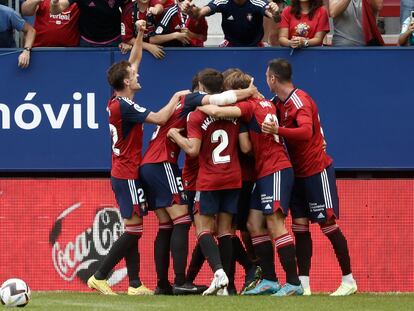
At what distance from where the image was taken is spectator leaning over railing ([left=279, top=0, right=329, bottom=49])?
47.6 ft

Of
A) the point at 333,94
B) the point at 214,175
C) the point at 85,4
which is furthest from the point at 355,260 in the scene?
the point at 85,4

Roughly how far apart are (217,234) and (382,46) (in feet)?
11.0

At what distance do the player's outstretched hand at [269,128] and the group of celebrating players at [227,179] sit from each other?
1 centimetres

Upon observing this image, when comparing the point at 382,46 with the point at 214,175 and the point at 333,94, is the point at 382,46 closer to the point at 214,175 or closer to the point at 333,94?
the point at 333,94

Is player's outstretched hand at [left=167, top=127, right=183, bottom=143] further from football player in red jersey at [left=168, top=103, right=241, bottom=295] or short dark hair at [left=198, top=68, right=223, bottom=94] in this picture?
short dark hair at [left=198, top=68, right=223, bottom=94]

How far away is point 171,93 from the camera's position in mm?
14750

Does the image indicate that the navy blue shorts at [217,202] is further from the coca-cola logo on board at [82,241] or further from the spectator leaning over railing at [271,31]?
the spectator leaning over railing at [271,31]

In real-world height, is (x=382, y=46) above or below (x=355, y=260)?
above

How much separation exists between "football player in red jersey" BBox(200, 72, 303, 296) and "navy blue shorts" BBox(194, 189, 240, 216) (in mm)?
253

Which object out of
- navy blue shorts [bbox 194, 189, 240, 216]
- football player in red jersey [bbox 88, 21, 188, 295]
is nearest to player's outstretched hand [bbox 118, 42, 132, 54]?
football player in red jersey [bbox 88, 21, 188, 295]

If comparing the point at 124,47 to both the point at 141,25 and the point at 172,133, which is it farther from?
the point at 172,133

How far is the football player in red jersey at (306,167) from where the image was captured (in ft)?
40.4

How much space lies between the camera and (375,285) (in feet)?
47.8

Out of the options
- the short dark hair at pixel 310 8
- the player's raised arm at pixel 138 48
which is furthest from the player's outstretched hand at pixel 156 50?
the short dark hair at pixel 310 8
